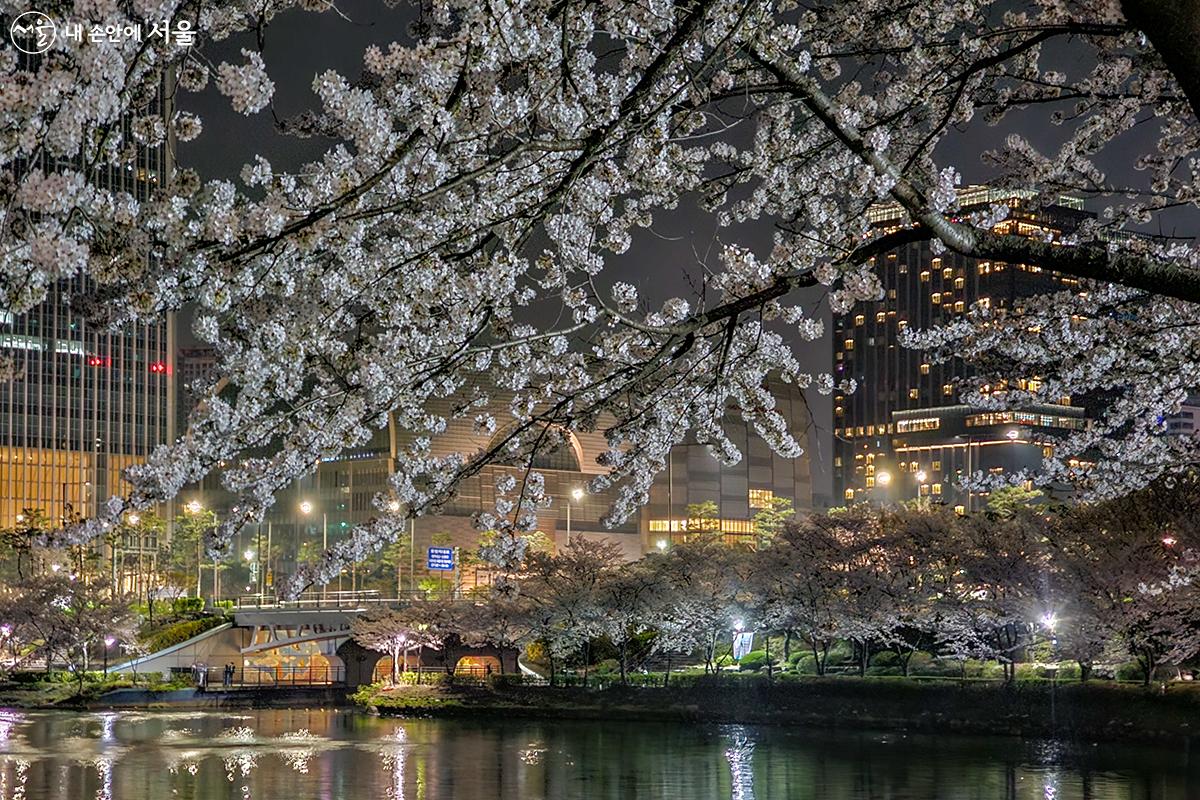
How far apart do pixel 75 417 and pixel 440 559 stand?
49.9m

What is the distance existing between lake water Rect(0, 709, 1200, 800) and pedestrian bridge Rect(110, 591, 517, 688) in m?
20.4

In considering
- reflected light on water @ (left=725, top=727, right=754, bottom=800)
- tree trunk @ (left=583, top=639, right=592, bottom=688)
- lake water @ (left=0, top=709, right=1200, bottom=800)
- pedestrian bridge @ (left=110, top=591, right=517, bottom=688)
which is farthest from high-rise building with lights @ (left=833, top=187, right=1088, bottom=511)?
lake water @ (left=0, top=709, right=1200, bottom=800)

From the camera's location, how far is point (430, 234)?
7074 mm

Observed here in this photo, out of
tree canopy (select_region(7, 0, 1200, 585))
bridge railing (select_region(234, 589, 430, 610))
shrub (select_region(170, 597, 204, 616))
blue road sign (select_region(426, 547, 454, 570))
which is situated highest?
tree canopy (select_region(7, 0, 1200, 585))

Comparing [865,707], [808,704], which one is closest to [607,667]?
[808,704]

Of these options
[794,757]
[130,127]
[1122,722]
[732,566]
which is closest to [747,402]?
[130,127]

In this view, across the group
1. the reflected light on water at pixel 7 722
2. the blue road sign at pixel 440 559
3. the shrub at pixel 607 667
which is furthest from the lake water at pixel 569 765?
the blue road sign at pixel 440 559

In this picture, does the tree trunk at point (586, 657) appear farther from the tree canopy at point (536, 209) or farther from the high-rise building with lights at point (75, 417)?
the high-rise building with lights at point (75, 417)

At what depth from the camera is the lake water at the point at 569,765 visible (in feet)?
81.4

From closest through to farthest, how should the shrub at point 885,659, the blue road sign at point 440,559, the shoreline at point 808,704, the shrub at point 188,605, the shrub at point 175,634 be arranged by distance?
the shoreline at point 808,704 < the shrub at point 885,659 < the shrub at point 175,634 < the blue road sign at point 440,559 < the shrub at point 188,605

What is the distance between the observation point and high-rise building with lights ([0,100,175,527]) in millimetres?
105500

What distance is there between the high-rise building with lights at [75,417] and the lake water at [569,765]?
69.3 meters

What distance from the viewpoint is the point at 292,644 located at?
67812 millimetres

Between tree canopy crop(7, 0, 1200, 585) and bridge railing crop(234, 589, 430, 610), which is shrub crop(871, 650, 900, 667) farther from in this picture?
tree canopy crop(7, 0, 1200, 585)
